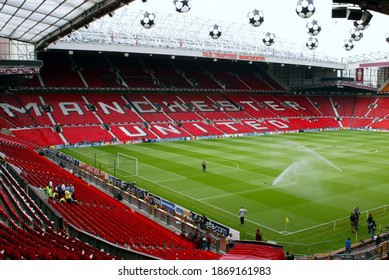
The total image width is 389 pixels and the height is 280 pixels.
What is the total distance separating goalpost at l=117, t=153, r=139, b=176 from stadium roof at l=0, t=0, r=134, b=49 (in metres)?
10.9

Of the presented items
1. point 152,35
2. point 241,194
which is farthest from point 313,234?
point 152,35

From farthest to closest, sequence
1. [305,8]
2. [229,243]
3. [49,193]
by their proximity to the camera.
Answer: [49,193] < [229,243] < [305,8]

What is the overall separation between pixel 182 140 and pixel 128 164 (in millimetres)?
17335

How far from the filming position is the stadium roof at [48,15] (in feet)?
68.1

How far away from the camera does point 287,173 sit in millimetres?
31828

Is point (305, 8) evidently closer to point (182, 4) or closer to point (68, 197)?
point (182, 4)

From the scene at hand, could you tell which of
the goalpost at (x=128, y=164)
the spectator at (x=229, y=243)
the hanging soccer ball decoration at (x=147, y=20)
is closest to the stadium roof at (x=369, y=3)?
the spectator at (x=229, y=243)

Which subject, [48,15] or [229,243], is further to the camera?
[48,15]

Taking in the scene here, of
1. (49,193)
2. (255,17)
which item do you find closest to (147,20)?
(255,17)

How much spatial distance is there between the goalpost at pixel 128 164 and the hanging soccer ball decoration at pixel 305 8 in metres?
19.9

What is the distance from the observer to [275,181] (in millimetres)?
28922

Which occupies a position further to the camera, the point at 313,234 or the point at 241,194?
the point at 241,194
